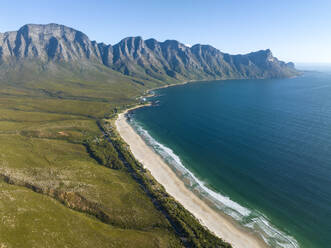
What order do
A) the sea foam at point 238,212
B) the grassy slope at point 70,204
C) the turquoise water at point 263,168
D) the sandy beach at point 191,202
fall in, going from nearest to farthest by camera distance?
the grassy slope at point 70,204, the sea foam at point 238,212, the sandy beach at point 191,202, the turquoise water at point 263,168

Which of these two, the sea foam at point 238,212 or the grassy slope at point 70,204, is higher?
the grassy slope at point 70,204

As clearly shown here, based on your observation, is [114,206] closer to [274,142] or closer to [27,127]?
[274,142]

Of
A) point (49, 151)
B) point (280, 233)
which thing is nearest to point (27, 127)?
point (49, 151)

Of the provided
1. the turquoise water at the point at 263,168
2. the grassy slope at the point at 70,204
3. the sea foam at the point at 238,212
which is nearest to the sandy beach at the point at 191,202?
the sea foam at the point at 238,212

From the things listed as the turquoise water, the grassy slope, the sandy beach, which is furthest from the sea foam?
the grassy slope

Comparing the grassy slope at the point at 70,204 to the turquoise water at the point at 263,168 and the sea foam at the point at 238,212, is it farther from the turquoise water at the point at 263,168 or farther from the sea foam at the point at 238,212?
the turquoise water at the point at 263,168

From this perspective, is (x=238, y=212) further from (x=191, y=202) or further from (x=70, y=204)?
(x=70, y=204)
